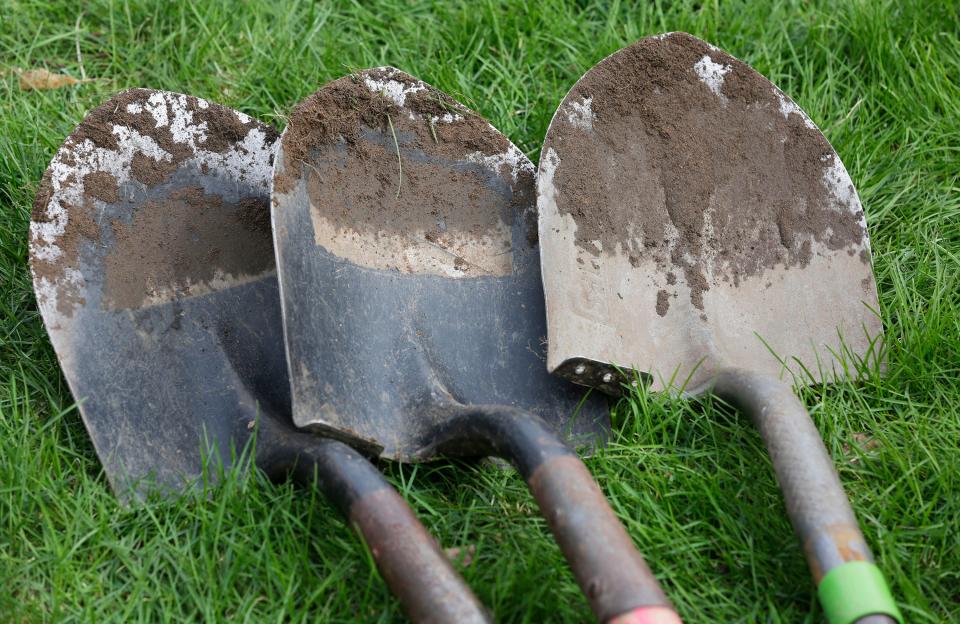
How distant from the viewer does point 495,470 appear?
1.85m

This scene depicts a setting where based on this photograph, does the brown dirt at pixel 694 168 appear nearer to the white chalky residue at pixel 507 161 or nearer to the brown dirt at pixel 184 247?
the white chalky residue at pixel 507 161

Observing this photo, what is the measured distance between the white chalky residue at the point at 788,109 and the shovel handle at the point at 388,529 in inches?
47.0

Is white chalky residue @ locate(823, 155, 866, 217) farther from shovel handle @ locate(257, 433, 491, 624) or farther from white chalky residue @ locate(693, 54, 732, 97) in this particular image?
shovel handle @ locate(257, 433, 491, 624)

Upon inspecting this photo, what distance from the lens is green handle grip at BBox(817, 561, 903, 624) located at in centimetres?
142

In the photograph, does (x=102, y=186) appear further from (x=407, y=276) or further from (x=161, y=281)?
(x=407, y=276)

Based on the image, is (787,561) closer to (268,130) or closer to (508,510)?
(508,510)

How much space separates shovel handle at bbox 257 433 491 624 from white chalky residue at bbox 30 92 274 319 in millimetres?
587

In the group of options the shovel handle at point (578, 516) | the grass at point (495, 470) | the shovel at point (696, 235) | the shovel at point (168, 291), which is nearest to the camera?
the shovel handle at point (578, 516)

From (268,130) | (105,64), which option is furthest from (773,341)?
(105,64)

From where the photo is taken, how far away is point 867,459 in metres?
1.83

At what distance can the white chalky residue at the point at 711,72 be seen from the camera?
7.03 ft

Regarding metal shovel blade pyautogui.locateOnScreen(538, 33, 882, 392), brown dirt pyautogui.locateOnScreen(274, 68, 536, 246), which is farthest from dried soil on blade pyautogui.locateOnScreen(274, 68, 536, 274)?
metal shovel blade pyautogui.locateOnScreen(538, 33, 882, 392)

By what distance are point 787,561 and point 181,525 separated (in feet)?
3.39

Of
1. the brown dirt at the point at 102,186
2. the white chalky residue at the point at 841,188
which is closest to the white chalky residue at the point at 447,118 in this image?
the brown dirt at the point at 102,186
